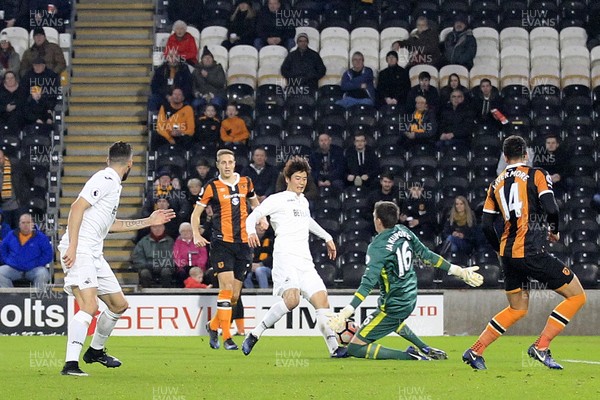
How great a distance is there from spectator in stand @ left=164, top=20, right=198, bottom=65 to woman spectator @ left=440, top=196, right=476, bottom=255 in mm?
6128

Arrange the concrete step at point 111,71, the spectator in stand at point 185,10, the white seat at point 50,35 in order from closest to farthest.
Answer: the white seat at point 50,35 → the concrete step at point 111,71 → the spectator in stand at point 185,10

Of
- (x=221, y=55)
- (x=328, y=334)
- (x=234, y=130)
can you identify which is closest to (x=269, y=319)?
(x=328, y=334)

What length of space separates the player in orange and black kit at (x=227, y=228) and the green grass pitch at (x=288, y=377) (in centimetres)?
77

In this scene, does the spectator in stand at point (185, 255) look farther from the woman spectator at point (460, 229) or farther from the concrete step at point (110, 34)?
the concrete step at point (110, 34)

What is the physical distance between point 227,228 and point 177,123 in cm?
680

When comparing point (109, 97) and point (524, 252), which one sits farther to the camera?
point (109, 97)

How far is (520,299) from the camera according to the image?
1015cm

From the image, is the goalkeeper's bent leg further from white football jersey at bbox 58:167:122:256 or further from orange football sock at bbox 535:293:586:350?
white football jersey at bbox 58:167:122:256

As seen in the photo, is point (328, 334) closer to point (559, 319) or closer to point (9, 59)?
point (559, 319)

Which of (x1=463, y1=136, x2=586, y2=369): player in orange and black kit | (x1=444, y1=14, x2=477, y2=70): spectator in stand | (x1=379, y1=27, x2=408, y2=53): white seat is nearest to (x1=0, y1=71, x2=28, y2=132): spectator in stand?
(x1=379, y1=27, x2=408, y2=53): white seat

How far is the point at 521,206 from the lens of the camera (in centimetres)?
1012

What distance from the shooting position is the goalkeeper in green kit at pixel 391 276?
10734 millimetres

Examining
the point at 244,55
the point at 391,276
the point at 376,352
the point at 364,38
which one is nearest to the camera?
the point at 391,276

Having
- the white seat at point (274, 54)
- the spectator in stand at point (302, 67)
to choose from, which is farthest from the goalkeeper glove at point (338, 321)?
the white seat at point (274, 54)
